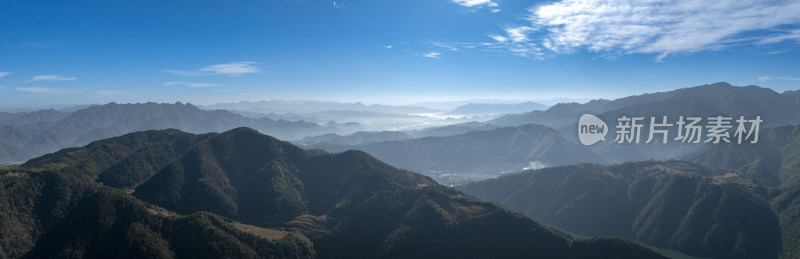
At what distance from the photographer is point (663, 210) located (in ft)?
516

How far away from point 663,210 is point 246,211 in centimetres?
17119

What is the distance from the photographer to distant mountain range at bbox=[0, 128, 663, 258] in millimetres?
79125

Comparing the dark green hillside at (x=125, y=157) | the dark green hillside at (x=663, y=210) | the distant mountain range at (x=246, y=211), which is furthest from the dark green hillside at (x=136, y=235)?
the dark green hillside at (x=663, y=210)

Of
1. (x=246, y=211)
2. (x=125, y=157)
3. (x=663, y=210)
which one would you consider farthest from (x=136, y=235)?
(x=663, y=210)

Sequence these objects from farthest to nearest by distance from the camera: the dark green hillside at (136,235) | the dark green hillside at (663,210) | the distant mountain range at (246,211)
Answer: the dark green hillside at (663,210), the distant mountain range at (246,211), the dark green hillside at (136,235)

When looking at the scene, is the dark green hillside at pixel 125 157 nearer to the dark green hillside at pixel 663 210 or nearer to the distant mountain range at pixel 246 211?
the distant mountain range at pixel 246 211

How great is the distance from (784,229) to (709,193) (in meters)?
24.2

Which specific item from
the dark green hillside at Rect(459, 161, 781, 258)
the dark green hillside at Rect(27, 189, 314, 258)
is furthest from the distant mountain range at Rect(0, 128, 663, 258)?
the dark green hillside at Rect(459, 161, 781, 258)

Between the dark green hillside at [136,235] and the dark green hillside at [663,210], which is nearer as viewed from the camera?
the dark green hillside at [136,235]

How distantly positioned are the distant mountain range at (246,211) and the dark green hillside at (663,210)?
61.4m

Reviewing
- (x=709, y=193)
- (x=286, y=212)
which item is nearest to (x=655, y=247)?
(x=709, y=193)

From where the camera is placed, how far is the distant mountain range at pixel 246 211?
79125 millimetres

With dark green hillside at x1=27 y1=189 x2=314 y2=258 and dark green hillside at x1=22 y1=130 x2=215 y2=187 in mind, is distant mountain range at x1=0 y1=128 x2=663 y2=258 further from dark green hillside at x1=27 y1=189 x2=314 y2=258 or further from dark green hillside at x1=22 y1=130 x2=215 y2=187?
dark green hillside at x1=22 y1=130 x2=215 y2=187

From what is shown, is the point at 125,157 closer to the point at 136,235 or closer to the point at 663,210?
the point at 136,235
